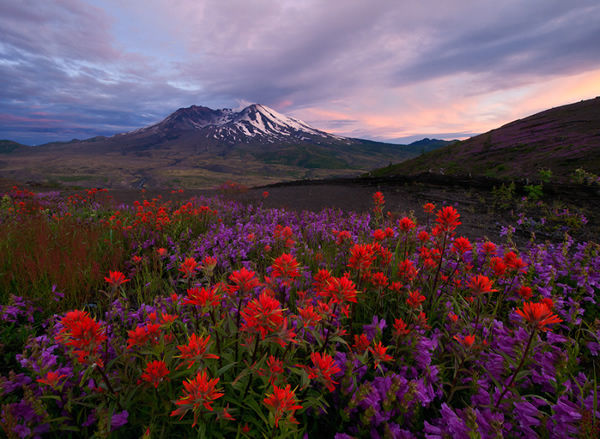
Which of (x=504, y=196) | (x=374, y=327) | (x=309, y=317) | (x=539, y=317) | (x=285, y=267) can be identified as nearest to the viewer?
(x=539, y=317)

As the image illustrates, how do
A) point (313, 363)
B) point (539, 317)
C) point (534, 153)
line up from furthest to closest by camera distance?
point (534, 153)
point (313, 363)
point (539, 317)

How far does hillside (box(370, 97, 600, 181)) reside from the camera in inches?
482

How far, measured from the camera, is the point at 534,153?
15391mm

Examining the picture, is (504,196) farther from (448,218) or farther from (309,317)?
(309,317)

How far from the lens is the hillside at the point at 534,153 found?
1225cm

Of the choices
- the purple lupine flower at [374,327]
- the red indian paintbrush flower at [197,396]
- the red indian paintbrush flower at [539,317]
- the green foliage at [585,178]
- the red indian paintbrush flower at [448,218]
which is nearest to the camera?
the red indian paintbrush flower at [197,396]

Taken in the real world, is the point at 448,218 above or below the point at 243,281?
above

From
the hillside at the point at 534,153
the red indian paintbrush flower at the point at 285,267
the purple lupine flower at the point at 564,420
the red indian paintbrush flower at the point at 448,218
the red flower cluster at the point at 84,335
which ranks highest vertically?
the hillside at the point at 534,153

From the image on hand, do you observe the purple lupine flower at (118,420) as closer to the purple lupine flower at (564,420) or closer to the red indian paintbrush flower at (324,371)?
the red indian paintbrush flower at (324,371)

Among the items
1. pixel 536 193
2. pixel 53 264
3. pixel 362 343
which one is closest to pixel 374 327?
pixel 362 343

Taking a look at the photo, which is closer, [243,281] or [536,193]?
[243,281]

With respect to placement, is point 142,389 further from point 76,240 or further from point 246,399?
point 76,240

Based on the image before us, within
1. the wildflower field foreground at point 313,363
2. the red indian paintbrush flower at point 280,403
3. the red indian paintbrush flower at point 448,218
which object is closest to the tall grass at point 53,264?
the wildflower field foreground at point 313,363

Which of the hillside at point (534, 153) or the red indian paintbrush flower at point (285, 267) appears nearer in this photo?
the red indian paintbrush flower at point (285, 267)
